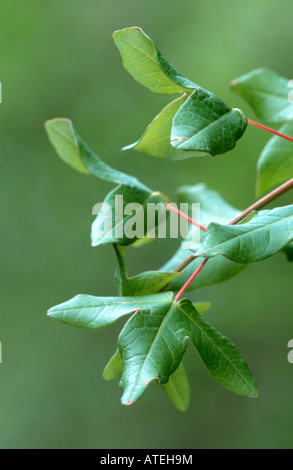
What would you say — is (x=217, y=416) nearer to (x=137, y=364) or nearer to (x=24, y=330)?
(x=24, y=330)

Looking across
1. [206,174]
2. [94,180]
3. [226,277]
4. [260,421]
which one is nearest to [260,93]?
[226,277]

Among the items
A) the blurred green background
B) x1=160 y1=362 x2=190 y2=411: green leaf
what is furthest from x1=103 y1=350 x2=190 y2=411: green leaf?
the blurred green background

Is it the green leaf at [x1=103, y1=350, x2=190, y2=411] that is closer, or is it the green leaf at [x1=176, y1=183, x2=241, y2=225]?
the green leaf at [x1=103, y1=350, x2=190, y2=411]

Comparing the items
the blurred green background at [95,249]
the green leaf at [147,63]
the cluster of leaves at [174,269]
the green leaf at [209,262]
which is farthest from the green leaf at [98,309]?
the blurred green background at [95,249]

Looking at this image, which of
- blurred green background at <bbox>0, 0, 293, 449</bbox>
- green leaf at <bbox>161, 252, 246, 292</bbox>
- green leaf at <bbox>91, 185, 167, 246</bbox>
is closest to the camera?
green leaf at <bbox>91, 185, 167, 246</bbox>

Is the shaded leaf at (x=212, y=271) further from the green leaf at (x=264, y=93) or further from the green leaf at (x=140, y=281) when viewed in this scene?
the green leaf at (x=264, y=93)

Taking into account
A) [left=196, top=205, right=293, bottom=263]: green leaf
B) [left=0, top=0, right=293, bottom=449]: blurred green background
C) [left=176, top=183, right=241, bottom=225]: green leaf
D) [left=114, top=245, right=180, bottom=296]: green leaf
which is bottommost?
[left=196, top=205, right=293, bottom=263]: green leaf

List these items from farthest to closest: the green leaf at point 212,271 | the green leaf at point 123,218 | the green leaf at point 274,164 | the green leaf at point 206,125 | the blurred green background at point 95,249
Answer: the blurred green background at point 95,249, the green leaf at point 274,164, the green leaf at point 212,271, the green leaf at point 123,218, the green leaf at point 206,125

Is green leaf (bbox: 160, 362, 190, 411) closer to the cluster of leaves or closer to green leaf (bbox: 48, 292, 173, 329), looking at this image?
the cluster of leaves
